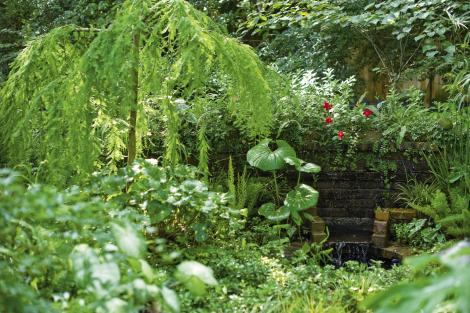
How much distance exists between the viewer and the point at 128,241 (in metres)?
1.70

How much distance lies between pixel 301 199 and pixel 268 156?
1.35 feet

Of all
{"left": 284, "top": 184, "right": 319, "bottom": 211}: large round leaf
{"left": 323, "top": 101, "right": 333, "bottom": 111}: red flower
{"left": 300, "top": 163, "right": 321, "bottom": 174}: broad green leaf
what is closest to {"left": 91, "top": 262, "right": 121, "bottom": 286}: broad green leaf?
{"left": 284, "top": 184, "right": 319, "bottom": 211}: large round leaf

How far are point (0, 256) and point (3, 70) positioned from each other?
5.46 meters

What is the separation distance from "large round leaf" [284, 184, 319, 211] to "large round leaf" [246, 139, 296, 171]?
0.23 m

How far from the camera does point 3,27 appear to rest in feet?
24.8

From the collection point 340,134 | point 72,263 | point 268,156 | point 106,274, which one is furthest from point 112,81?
point 340,134

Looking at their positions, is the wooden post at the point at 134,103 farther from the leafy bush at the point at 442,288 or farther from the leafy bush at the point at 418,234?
the leafy bush at the point at 418,234

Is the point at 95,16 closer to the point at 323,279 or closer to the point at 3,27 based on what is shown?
the point at 3,27

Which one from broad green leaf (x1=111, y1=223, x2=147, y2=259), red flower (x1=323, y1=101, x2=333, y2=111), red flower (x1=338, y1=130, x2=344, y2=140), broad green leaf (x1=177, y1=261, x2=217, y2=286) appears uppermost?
broad green leaf (x1=111, y1=223, x2=147, y2=259)

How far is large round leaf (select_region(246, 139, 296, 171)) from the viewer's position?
4.23m

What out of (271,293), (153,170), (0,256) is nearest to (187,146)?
(153,170)

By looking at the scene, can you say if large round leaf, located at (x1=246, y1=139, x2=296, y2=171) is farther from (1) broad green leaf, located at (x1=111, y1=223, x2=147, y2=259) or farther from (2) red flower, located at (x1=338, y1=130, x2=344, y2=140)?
(1) broad green leaf, located at (x1=111, y1=223, x2=147, y2=259)

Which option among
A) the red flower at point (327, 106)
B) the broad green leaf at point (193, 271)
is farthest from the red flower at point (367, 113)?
the broad green leaf at point (193, 271)

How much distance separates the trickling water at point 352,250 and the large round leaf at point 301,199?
447mm
